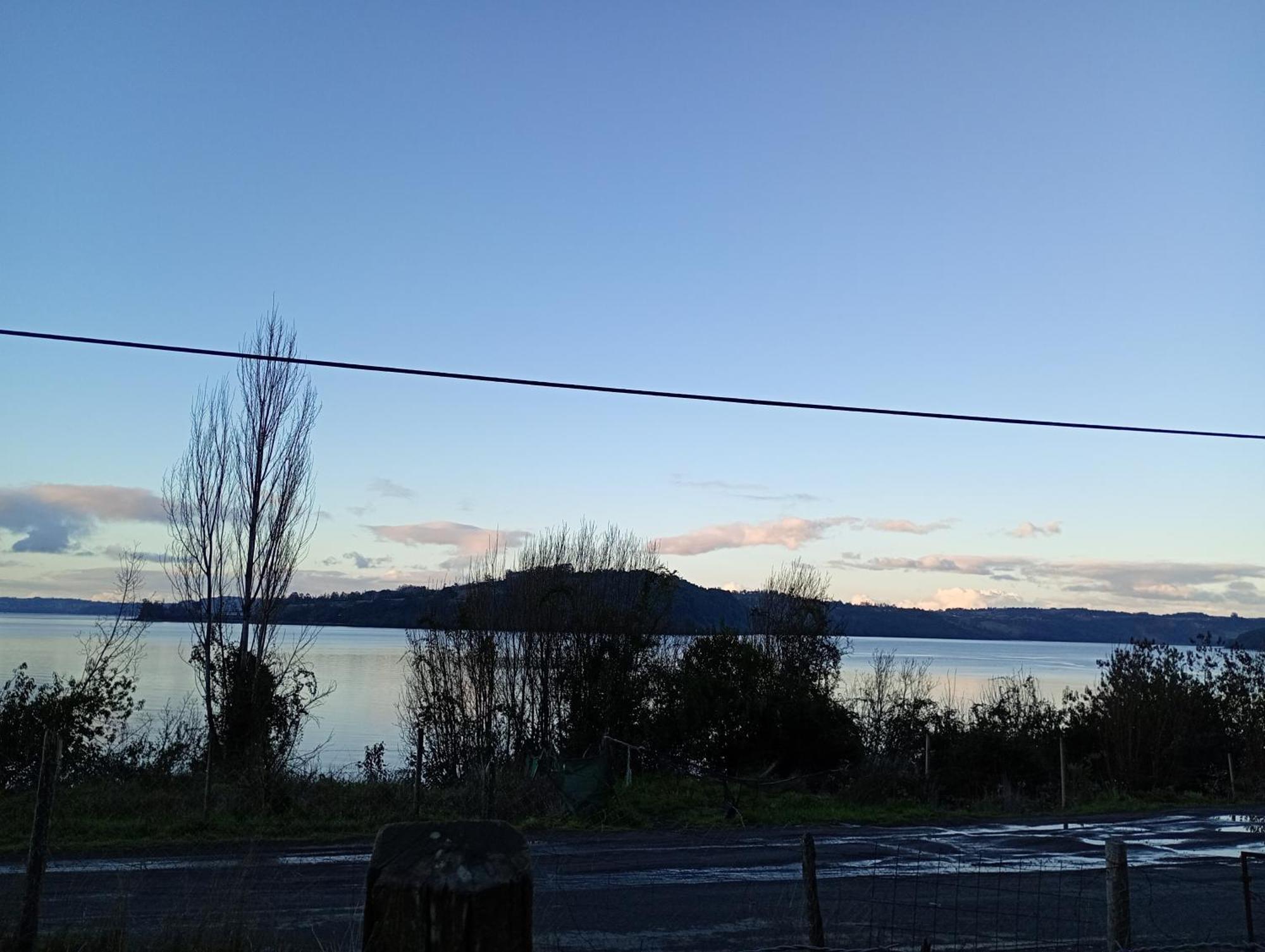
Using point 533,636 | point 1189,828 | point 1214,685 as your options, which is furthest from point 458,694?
point 1214,685

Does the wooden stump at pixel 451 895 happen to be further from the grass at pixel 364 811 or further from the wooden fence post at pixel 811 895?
the grass at pixel 364 811

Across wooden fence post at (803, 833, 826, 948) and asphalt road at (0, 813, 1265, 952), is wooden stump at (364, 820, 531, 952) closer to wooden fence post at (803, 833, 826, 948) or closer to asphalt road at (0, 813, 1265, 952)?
wooden fence post at (803, 833, 826, 948)

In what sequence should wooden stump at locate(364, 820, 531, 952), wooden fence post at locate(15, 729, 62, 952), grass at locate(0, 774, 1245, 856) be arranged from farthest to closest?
grass at locate(0, 774, 1245, 856)
wooden fence post at locate(15, 729, 62, 952)
wooden stump at locate(364, 820, 531, 952)

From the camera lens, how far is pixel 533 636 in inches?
1061

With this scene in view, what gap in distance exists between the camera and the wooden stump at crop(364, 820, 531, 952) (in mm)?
2244

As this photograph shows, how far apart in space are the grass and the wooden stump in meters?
14.4

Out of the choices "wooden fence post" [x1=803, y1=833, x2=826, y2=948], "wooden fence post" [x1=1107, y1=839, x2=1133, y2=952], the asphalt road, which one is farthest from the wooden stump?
the asphalt road

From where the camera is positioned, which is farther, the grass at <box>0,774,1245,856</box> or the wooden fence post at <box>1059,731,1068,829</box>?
the wooden fence post at <box>1059,731,1068,829</box>

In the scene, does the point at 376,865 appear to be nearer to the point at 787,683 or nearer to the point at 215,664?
the point at 215,664

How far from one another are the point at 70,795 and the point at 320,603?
534 inches

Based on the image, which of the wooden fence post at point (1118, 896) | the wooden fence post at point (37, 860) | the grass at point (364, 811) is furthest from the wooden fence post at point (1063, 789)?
the wooden fence post at point (37, 860)

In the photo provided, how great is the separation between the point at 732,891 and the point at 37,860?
307 inches

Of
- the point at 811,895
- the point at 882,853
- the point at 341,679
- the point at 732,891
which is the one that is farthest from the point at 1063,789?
the point at 341,679

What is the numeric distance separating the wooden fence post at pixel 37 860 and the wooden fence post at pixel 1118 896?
7.40 meters
